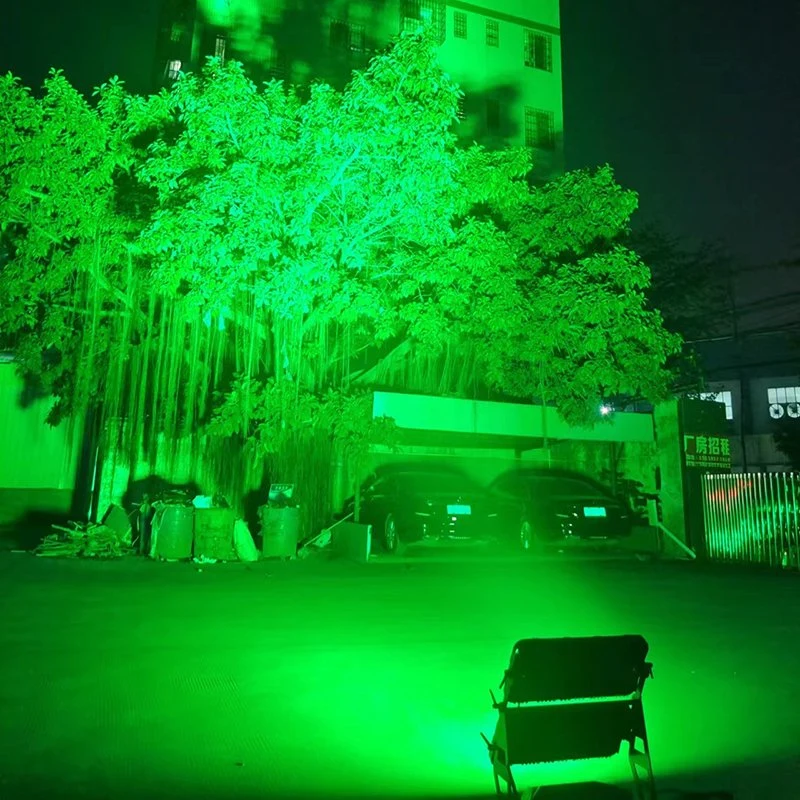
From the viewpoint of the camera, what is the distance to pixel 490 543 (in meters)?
14.6

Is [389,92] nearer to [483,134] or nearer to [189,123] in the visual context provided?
[189,123]

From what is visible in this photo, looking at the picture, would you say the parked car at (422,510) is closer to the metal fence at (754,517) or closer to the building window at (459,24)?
the metal fence at (754,517)

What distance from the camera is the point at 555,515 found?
14.9 m

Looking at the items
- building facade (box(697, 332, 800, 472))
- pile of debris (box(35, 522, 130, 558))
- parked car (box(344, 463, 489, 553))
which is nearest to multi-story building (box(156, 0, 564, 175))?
building facade (box(697, 332, 800, 472))

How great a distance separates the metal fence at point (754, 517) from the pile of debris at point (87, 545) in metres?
12.0

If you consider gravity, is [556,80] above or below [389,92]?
above

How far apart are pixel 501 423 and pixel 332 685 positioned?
12969mm

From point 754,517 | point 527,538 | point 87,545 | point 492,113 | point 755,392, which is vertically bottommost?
point 87,545

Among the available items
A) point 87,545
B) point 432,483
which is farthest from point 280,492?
point 87,545

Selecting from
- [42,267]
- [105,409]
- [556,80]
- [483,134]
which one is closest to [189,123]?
[42,267]

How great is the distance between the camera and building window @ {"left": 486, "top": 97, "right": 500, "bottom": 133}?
34094 millimetres

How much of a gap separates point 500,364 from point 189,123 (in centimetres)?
801

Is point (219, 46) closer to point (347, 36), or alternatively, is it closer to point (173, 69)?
point (173, 69)

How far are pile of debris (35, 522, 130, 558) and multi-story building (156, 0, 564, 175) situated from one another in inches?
790
